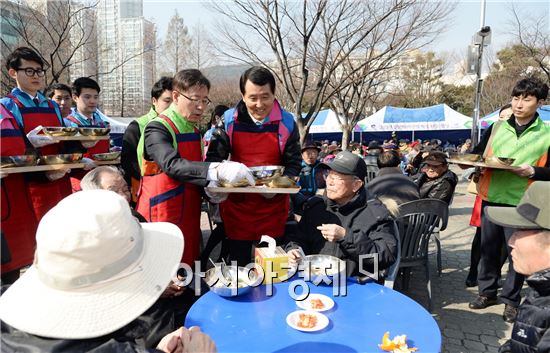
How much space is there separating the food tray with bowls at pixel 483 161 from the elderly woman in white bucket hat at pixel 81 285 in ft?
10.4

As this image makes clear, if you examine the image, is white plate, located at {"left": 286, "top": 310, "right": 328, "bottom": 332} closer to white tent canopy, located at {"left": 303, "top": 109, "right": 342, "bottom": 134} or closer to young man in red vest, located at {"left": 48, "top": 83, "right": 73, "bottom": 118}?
young man in red vest, located at {"left": 48, "top": 83, "right": 73, "bottom": 118}

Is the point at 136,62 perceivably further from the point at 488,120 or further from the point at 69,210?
the point at 69,210

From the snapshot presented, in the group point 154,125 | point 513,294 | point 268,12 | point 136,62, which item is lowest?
point 513,294

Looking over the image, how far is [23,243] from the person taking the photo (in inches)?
122

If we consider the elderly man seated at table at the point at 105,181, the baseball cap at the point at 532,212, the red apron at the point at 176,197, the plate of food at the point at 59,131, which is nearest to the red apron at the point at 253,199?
the red apron at the point at 176,197

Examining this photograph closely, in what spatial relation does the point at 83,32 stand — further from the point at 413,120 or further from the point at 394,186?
the point at 413,120

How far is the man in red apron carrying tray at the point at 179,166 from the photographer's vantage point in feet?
7.66

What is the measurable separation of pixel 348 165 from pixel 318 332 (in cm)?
130

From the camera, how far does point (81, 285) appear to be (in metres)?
1.05

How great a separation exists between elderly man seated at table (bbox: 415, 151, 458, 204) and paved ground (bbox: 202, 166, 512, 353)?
3.11 feet

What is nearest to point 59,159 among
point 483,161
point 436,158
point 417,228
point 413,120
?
point 417,228

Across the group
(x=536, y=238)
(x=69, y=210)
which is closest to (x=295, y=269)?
(x=536, y=238)

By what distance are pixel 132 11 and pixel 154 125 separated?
19276 millimetres

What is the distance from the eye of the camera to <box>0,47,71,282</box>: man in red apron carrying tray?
9.64 ft
